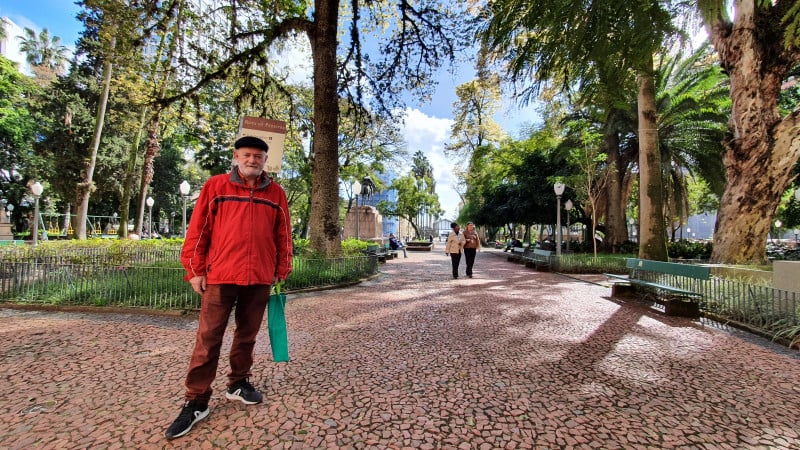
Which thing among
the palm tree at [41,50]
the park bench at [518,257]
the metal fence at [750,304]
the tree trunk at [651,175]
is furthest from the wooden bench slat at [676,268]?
the palm tree at [41,50]

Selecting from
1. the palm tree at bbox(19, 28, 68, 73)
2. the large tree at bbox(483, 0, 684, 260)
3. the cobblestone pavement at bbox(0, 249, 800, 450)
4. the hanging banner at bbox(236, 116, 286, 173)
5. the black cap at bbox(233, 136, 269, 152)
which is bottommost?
the cobblestone pavement at bbox(0, 249, 800, 450)

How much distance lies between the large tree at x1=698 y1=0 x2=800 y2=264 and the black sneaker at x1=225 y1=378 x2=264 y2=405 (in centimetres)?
1158

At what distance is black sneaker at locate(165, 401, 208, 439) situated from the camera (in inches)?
89.7

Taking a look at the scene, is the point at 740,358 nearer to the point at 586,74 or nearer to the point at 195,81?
the point at 586,74

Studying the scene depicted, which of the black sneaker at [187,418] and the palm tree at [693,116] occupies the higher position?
the palm tree at [693,116]

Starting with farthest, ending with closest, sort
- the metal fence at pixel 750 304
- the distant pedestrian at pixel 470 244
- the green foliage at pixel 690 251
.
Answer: the green foliage at pixel 690 251 < the distant pedestrian at pixel 470 244 < the metal fence at pixel 750 304

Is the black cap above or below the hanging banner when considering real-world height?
below

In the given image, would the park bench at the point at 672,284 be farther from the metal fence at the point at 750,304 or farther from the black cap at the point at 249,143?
the black cap at the point at 249,143

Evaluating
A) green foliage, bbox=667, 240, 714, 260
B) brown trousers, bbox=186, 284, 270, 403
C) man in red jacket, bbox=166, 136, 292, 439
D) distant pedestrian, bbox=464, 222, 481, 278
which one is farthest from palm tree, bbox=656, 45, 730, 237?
brown trousers, bbox=186, 284, 270, 403

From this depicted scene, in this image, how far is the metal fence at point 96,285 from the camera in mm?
6047

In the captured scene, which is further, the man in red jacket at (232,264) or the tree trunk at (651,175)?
the tree trunk at (651,175)

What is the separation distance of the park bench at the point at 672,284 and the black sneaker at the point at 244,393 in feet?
21.6

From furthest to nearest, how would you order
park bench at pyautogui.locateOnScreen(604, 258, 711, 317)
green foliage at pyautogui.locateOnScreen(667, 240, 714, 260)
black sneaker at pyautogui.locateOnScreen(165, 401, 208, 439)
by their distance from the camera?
green foliage at pyautogui.locateOnScreen(667, 240, 714, 260)
park bench at pyautogui.locateOnScreen(604, 258, 711, 317)
black sneaker at pyautogui.locateOnScreen(165, 401, 208, 439)

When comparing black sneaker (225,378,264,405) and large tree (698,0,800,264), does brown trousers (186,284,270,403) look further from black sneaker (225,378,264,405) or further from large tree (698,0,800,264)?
large tree (698,0,800,264)
